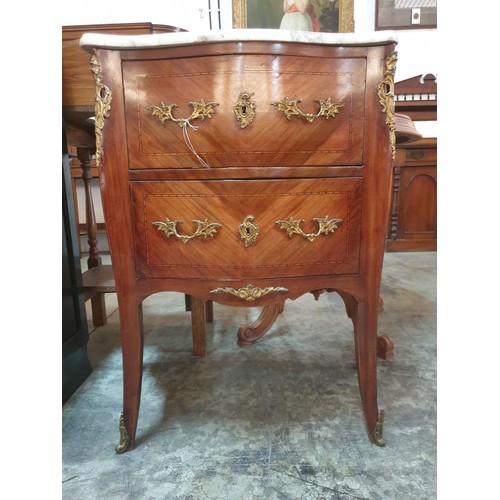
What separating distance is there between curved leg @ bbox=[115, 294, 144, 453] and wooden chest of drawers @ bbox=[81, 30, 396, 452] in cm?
7

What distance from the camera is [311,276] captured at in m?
0.93

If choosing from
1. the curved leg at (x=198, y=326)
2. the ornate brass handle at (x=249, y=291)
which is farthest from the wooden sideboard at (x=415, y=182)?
the ornate brass handle at (x=249, y=291)

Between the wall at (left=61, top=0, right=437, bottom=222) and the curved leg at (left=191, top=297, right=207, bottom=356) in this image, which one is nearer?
the curved leg at (left=191, top=297, right=207, bottom=356)

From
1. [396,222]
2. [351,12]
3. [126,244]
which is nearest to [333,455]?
[126,244]

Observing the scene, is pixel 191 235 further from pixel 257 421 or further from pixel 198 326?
pixel 198 326

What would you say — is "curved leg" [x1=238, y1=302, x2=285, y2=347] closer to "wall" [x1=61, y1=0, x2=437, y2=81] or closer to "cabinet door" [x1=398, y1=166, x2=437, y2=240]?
"cabinet door" [x1=398, y1=166, x2=437, y2=240]

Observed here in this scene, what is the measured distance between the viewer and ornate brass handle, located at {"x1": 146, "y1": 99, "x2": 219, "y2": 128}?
2.72ft

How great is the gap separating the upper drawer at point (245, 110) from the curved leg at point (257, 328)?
0.91m

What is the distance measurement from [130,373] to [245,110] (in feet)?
2.41

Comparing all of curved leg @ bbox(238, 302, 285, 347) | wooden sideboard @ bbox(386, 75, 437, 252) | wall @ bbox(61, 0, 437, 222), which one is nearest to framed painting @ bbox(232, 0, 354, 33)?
wall @ bbox(61, 0, 437, 222)

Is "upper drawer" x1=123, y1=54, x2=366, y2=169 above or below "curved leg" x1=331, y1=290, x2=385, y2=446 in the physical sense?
above

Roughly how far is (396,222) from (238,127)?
3.11 metres

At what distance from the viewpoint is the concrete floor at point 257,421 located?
2.89 feet

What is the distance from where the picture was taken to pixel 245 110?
83cm
